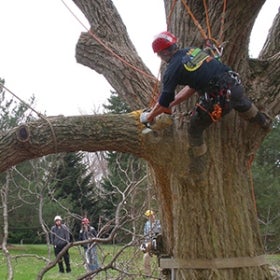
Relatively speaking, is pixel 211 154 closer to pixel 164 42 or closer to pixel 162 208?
pixel 162 208

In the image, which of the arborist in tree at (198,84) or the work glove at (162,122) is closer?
the arborist in tree at (198,84)

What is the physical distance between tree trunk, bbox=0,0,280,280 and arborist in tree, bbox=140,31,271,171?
0.19 meters

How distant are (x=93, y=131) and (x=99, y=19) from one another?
4.94 feet

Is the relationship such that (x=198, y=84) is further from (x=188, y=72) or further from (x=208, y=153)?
(x=208, y=153)

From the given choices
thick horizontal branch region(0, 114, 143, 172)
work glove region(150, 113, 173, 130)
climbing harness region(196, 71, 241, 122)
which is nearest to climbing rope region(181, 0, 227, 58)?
climbing harness region(196, 71, 241, 122)

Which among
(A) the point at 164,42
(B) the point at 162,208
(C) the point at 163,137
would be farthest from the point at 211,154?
(A) the point at 164,42

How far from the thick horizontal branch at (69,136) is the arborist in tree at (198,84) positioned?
16 centimetres

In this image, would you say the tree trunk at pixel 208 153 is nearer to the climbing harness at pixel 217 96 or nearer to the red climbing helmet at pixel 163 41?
the climbing harness at pixel 217 96

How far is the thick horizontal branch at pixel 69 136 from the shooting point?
3.23m

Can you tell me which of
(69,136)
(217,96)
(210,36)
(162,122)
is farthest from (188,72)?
(69,136)

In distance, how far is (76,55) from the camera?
4527 mm

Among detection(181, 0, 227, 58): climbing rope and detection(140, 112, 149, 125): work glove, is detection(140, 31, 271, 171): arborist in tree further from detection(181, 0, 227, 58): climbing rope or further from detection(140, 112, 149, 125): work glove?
detection(181, 0, 227, 58): climbing rope

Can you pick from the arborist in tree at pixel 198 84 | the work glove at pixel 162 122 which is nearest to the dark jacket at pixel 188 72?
the arborist in tree at pixel 198 84

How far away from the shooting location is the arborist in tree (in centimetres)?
321
